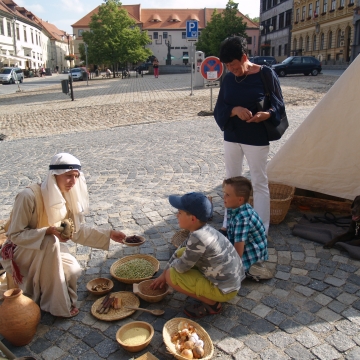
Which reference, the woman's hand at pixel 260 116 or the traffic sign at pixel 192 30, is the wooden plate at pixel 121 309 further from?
the traffic sign at pixel 192 30

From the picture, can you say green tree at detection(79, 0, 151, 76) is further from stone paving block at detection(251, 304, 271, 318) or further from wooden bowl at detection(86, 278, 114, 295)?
stone paving block at detection(251, 304, 271, 318)

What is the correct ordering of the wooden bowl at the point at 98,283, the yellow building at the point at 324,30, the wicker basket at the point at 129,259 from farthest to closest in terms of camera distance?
the yellow building at the point at 324,30 → the wicker basket at the point at 129,259 → the wooden bowl at the point at 98,283

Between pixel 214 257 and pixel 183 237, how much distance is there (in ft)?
4.62

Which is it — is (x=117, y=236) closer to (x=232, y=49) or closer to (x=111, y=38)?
(x=232, y=49)

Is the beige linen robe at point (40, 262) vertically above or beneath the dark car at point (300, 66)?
beneath

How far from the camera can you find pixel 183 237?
4.36 metres

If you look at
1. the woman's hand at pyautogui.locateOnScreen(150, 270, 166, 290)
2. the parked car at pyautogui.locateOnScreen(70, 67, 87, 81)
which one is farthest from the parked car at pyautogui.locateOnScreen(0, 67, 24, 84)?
the woman's hand at pyautogui.locateOnScreen(150, 270, 166, 290)

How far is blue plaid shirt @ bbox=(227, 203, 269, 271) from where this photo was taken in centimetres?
349

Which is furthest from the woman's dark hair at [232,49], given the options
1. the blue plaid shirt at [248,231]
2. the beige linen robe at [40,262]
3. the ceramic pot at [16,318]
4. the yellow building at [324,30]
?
the yellow building at [324,30]

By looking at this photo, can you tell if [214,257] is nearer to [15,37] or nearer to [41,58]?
[15,37]

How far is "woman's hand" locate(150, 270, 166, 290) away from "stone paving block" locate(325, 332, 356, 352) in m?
1.30

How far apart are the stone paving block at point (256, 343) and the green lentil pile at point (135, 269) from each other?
114 centimetres

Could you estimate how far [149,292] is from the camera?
11.0 feet

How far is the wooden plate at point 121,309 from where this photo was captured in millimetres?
3092
